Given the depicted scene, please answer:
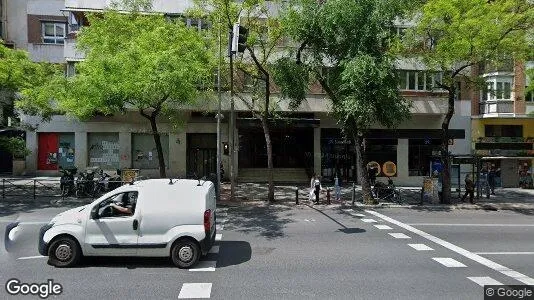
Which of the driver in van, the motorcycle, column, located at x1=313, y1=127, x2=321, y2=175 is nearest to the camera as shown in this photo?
the driver in van

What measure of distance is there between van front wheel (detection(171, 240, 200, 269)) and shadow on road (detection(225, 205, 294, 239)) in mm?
3892

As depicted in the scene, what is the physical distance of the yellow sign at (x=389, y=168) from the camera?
2981cm

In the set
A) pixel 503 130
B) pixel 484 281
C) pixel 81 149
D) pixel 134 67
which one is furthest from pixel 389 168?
pixel 484 281

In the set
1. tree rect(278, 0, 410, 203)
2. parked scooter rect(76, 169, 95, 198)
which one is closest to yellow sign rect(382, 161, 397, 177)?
tree rect(278, 0, 410, 203)

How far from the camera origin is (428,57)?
19469 millimetres

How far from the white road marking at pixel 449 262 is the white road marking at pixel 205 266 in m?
5.43

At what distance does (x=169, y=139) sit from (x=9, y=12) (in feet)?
49.3

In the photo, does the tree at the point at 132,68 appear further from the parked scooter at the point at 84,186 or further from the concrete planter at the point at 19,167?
the concrete planter at the point at 19,167

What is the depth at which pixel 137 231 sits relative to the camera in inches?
365

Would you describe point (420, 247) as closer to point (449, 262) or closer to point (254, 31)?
point (449, 262)

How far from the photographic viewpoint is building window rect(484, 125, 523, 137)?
30.1 metres

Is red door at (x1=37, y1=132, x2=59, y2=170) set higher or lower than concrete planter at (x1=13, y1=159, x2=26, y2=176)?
higher

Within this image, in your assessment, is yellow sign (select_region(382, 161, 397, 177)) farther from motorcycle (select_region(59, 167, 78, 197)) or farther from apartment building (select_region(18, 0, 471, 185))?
motorcycle (select_region(59, 167, 78, 197))

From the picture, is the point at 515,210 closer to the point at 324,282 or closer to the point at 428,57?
the point at 428,57
